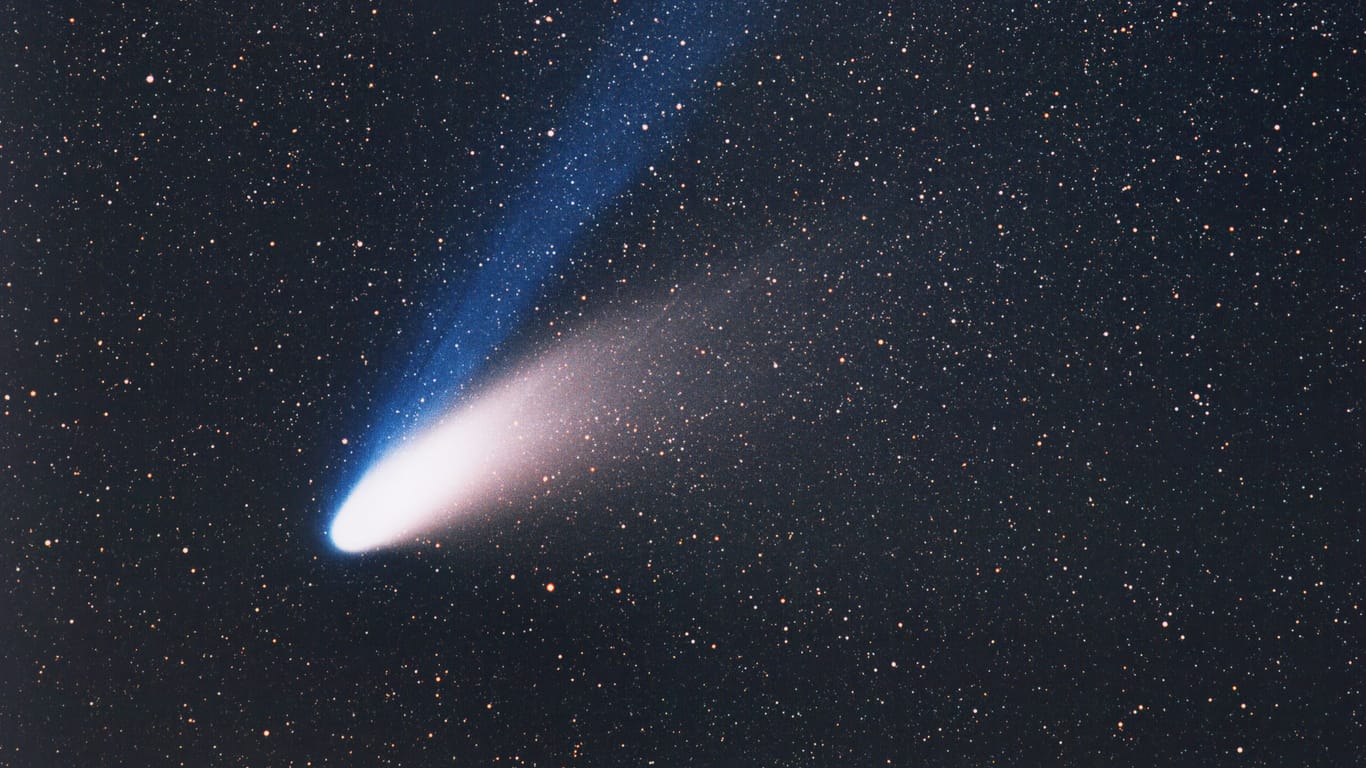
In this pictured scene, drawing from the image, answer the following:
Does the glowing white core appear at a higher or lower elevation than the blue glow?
lower

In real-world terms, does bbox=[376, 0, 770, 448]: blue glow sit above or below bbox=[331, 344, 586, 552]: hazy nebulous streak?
above

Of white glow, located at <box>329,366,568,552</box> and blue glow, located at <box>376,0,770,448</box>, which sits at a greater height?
blue glow, located at <box>376,0,770,448</box>

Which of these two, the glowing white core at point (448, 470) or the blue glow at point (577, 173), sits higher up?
the blue glow at point (577, 173)

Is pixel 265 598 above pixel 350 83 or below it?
below

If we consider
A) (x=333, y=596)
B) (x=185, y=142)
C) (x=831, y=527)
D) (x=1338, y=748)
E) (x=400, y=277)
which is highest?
(x=185, y=142)

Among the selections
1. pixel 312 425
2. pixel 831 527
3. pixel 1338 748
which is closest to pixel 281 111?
pixel 312 425

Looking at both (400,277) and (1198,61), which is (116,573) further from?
(1198,61)

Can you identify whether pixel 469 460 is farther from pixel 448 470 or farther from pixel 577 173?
pixel 577 173

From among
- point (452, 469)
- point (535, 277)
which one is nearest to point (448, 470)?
point (452, 469)
